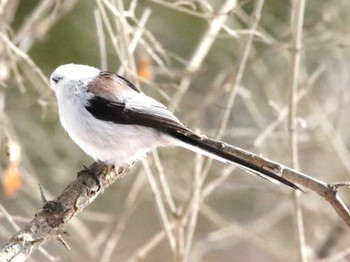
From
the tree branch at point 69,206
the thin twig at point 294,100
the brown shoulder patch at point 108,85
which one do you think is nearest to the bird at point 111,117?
the brown shoulder patch at point 108,85

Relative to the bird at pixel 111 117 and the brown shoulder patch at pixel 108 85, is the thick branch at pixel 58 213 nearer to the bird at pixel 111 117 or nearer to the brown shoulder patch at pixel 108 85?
the bird at pixel 111 117

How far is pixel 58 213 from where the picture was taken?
162 centimetres

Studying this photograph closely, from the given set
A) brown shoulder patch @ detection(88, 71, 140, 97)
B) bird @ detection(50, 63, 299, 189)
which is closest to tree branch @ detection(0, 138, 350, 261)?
bird @ detection(50, 63, 299, 189)

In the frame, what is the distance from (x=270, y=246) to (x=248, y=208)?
2328 mm

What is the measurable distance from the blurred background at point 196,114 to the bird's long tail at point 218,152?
0.52 m

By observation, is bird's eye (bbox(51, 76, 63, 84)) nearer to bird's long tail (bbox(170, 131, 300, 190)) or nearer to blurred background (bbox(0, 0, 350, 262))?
blurred background (bbox(0, 0, 350, 262))

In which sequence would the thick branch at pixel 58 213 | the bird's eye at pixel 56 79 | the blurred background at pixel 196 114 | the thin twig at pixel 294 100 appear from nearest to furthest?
1. the thick branch at pixel 58 213
2. the bird's eye at pixel 56 79
3. the thin twig at pixel 294 100
4. the blurred background at pixel 196 114

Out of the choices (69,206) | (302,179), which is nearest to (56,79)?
(69,206)

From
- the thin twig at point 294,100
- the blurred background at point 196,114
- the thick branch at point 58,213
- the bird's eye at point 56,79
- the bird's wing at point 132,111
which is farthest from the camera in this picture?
the blurred background at point 196,114

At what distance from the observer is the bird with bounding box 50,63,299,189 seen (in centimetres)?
182

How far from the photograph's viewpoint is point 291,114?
2215 mm

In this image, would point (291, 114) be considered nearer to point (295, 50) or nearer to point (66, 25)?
point (295, 50)

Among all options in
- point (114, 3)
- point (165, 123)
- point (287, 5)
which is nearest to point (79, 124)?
point (165, 123)

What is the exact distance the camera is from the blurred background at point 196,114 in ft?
7.62
